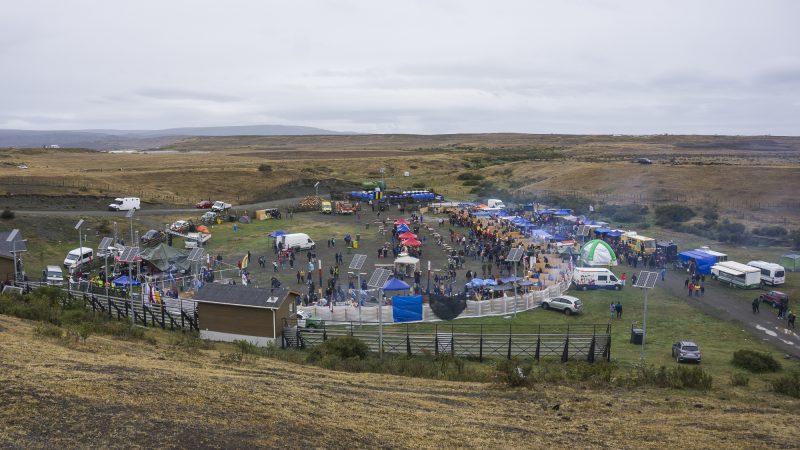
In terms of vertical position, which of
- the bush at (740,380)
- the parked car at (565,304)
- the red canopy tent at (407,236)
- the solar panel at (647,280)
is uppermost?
the solar panel at (647,280)

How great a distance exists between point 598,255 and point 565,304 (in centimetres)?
969

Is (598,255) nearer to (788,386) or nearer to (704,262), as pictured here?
(704,262)

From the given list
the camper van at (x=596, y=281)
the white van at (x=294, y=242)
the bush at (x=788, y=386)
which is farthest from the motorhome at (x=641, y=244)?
the bush at (x=788, y=386)

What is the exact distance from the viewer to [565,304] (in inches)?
1112

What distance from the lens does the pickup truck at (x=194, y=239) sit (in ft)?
138

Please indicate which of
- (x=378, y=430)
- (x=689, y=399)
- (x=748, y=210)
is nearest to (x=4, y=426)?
(x=378, y=430)

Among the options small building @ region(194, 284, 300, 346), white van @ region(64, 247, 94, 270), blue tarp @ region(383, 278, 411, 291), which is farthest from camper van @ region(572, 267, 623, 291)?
white van @ region(64, 247, 94, 270)

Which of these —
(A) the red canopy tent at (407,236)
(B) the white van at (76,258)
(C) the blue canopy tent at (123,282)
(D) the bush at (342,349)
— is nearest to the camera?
(D) the bush at (342,349)

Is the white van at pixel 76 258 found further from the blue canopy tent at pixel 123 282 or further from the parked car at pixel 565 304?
the parked car at pixel 565 304

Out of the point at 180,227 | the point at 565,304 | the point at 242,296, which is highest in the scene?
the point at 242,296

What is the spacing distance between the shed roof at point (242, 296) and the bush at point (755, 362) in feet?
49.0

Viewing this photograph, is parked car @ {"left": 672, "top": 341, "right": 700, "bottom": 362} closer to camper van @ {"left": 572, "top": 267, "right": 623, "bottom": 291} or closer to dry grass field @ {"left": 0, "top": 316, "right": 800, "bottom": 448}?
dry grass field @ {"left": 0, "top": 316, "right": 800, "bottom": 448}

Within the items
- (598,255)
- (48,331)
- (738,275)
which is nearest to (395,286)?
(48,331)

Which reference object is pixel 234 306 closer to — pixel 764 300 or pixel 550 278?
pixel 550 278
